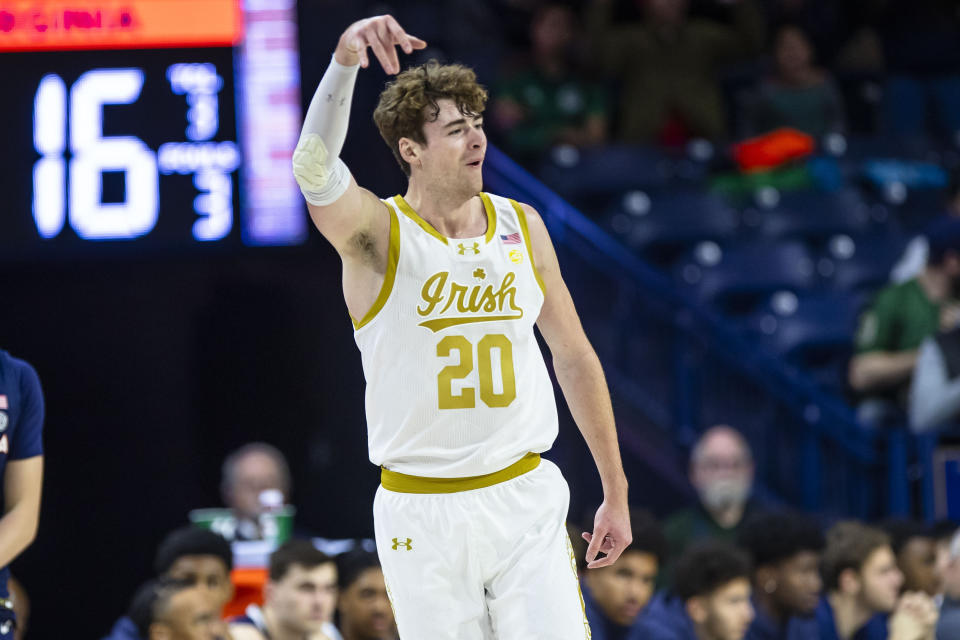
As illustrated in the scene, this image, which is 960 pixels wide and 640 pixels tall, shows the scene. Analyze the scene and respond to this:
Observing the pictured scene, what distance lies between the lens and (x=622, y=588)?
253 inches

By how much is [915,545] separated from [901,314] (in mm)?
1596

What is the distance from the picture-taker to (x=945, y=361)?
7.41m

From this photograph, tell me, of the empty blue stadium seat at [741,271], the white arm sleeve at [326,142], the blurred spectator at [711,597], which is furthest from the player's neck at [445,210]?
the empty blue stadium seat at [741,271]

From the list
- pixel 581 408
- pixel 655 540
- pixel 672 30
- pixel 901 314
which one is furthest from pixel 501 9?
pixel 581 408

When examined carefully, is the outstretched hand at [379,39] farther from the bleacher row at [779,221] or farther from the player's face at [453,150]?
the bleacher row at [779,221]

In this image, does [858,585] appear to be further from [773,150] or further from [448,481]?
[773,150]

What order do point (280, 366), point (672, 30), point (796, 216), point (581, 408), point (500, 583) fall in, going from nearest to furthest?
point (500, 583), point (581, 408), point (280, 366), point (796, 216), point (672, 30)

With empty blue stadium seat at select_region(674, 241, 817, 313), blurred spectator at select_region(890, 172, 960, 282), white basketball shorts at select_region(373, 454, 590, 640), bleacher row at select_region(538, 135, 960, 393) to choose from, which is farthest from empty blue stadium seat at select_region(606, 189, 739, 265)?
A: white basketball shorts at select_region(373, 454, 590, 640)

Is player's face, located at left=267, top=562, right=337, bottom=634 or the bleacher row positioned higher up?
the bleacher row

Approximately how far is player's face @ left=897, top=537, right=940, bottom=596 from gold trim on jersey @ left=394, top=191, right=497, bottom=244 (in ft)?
11.8

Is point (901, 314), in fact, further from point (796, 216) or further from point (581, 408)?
point (581, 408)

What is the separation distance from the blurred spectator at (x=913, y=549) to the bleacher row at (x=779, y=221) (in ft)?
5.95

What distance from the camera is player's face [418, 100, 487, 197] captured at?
397 centimetres

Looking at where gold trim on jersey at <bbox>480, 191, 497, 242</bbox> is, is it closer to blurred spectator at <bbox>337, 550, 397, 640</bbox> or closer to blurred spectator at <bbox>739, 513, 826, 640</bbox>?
blurred spectator at <bbox>337, 550, 397, 640</bbox>
